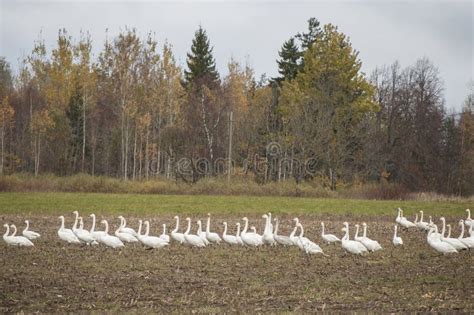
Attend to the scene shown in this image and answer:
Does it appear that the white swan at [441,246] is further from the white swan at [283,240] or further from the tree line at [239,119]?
the tree line at [239,119]

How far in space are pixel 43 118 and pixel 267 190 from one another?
79.2ft

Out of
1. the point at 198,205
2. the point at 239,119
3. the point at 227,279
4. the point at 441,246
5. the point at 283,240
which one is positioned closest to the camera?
the point at 227,279

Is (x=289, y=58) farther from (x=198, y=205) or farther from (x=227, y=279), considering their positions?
(x=227, y=279)

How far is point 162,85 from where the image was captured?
69.1 m

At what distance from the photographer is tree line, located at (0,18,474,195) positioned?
61.1 meters

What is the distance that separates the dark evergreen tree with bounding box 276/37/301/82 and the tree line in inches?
4.6

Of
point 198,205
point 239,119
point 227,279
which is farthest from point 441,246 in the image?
point 239,119

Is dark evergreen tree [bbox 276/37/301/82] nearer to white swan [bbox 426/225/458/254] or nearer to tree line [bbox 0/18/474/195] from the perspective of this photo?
tree line [bbox 0/18/474/195]

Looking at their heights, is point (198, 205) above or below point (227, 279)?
above

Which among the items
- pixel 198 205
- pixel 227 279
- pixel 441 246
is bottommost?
pixel 227 279

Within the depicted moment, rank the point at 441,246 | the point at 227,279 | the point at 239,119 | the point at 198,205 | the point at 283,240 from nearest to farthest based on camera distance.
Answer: the point at 227,279
the point at 441,246
the point at 283,240
the point at 198,205
the point at 239,119

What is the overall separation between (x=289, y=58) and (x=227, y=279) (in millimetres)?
57751

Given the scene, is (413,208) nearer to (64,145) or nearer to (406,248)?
(406,248)

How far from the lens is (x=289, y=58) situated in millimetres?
72812
